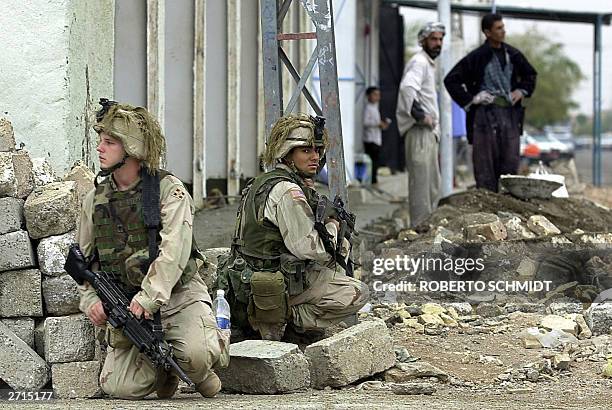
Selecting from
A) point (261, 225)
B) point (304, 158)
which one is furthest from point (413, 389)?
point (304, 158)

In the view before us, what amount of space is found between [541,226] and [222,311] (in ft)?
15.3

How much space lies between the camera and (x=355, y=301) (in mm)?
7223

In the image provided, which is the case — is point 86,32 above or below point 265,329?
above

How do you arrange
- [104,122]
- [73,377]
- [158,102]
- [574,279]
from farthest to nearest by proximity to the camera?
[158,102]
[574,279]
[73,377]
[104,122]

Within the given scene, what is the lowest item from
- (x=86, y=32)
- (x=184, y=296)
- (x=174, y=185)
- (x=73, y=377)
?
(x=73, y=377)

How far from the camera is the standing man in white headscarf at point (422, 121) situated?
11.8 meters

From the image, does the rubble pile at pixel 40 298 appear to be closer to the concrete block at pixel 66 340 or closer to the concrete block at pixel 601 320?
the concrete block at pixel 66 340

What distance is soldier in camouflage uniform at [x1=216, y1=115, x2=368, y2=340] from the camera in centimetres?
→ 680

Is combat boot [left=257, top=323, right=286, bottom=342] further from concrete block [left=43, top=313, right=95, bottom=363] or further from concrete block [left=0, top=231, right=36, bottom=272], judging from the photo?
concrete block [left=0, top=231, right=36, bottom=272]

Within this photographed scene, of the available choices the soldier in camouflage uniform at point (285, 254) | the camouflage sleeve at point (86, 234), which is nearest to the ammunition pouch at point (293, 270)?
the soldier in camouflage uniform at point (285, 254)

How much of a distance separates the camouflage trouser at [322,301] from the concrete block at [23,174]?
1565mm

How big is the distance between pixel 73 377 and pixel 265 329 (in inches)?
48.0

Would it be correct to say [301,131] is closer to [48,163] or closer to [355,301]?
[355,301]

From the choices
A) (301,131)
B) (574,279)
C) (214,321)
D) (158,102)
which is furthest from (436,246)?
(214,321)
